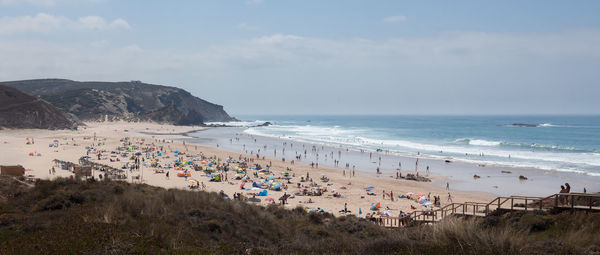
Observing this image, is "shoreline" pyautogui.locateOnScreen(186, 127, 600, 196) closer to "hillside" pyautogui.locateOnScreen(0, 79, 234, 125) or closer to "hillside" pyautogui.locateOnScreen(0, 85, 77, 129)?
"hillside" pyautogui.locateOnScreen(0, 85, 77, 129)

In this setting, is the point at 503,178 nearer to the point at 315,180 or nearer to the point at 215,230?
the point at 315,180

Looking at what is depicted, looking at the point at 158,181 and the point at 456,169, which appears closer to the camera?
the point at 158,181

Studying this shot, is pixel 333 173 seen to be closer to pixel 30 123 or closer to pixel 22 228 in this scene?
pixel 22 228

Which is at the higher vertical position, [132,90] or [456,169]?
[132,90]

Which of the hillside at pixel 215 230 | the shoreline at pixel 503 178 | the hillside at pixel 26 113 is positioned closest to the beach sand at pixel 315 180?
the shoreline at pixel 503 178

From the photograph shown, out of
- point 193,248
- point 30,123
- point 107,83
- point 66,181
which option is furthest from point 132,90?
point 193,248

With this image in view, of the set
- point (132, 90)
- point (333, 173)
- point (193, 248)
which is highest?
point (132, 90)

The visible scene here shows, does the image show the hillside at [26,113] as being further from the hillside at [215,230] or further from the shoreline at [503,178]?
the hillside at [215,230]
